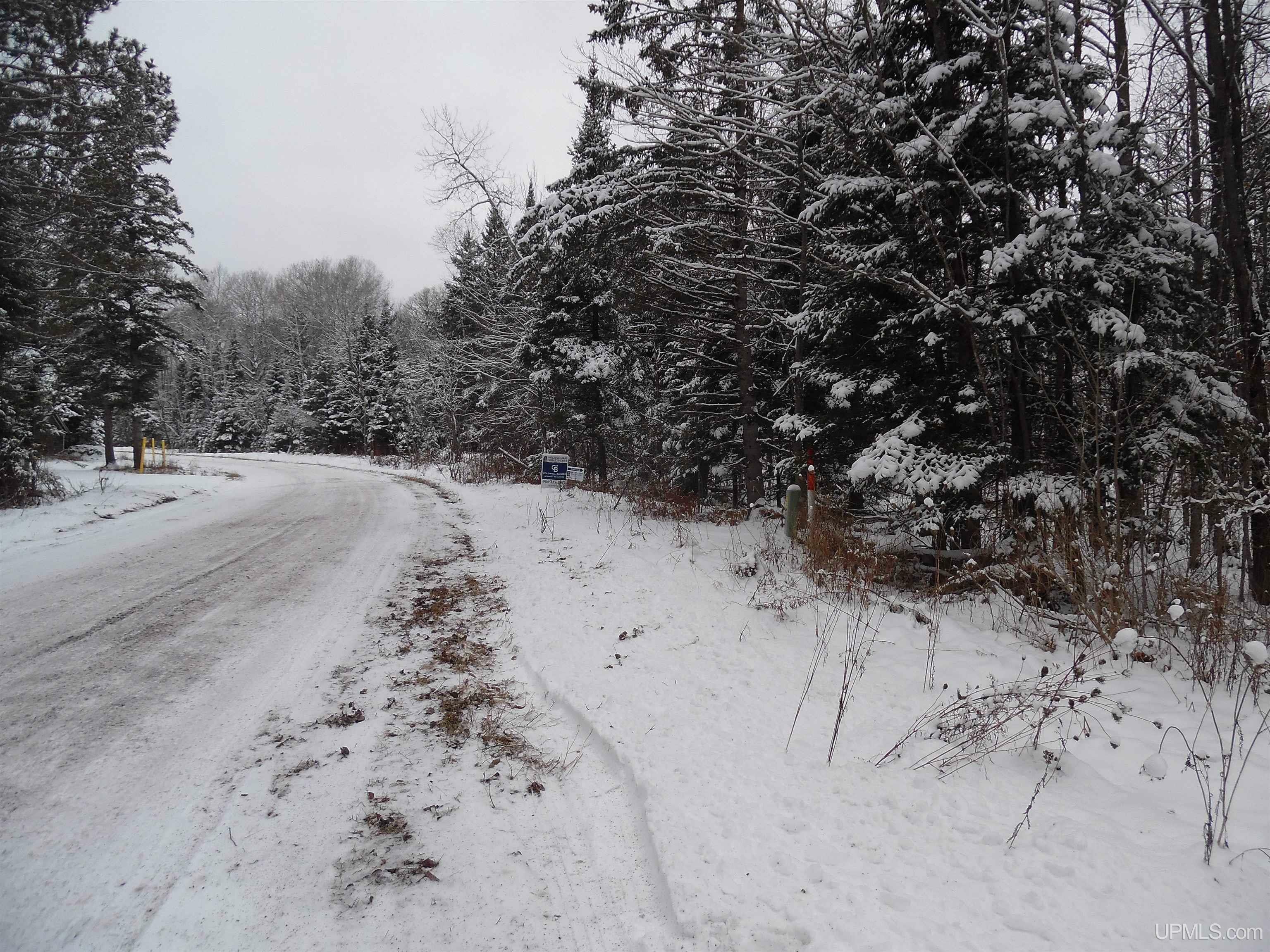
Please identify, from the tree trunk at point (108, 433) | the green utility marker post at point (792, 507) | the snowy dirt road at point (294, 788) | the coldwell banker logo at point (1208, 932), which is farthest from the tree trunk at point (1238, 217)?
the tree trunk at point (108, 433)

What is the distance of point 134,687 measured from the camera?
3447 mm

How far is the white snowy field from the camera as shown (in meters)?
1.92

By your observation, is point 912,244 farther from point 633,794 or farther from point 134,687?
point 134,687

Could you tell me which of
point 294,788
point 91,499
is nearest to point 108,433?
point 91,499

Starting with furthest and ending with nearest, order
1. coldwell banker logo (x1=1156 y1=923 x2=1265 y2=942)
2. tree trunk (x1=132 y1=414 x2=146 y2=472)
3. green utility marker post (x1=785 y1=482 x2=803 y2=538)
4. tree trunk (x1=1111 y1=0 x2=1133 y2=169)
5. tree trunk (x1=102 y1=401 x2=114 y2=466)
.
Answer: tree trunk (x1=102 y1=401 x2=114 y2=466) → tree trunk (x1=132 y1=414 x2=146 y2=472) → green utility marker post (x1=785 y1=482 x2=803 y2=538) → tree trunk (x1=1111 y1=0 x2=1133 y2=169) → coldwell banker logo (x1=1156 y1=923 x2=1265 y2=942)

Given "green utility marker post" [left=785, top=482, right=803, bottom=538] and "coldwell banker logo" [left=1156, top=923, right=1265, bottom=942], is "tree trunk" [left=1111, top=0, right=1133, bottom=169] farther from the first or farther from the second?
"coldwell banker logo" [left=1156, top=923, right=1265, bottom=942]

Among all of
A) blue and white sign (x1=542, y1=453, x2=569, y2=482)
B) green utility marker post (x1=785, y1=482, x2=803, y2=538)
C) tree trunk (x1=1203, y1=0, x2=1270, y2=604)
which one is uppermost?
tree trunk (x1=1203, y1=0, x2=1270, y2=604)

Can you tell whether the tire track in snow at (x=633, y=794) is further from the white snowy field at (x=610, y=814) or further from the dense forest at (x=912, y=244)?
the dense forest at (x=912, y=244)

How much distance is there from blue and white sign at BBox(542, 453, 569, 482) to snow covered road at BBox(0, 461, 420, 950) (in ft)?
15.3

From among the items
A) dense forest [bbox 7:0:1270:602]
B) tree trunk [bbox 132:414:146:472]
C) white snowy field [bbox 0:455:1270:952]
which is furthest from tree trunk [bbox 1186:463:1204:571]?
tree trunk [bbox 132:414:146:472]

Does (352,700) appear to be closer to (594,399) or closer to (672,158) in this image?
(672,158)

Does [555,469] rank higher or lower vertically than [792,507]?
higher

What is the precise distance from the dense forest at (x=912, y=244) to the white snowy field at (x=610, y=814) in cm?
256

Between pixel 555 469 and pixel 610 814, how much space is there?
1004 cm
